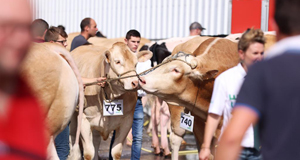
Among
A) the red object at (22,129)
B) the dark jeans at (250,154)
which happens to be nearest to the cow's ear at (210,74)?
the dark jeans at (250,154)

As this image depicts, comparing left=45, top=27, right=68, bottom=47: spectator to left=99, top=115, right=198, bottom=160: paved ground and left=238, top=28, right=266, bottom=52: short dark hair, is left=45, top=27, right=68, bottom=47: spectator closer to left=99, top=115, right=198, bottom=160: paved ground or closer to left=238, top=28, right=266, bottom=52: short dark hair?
left=99, top=115, right=198, bottom=160: paved ground

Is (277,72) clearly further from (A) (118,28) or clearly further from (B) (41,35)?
(A) (118,28)

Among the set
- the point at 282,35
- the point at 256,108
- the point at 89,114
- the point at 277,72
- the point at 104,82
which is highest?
the point at 282,35

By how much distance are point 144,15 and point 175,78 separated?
939 centimetres

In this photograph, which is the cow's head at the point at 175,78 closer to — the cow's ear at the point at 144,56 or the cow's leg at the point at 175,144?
the cow's leg at the point at 175,144

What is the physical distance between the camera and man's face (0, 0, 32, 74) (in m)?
1.19

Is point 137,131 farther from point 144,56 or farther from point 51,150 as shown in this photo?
point 51,150

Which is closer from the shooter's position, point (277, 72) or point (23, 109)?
point (23, 109)

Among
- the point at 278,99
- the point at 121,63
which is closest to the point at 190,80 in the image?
the point at 121,63

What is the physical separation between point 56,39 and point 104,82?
89cm

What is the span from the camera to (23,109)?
1.26 m

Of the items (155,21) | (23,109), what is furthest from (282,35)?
(155,21)

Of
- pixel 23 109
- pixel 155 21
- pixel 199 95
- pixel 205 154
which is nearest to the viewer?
pixel 23 109

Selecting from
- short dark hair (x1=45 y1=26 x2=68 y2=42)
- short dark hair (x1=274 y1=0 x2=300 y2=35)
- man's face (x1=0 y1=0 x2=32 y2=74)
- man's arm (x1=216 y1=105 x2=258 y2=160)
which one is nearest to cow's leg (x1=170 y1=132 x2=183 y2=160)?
short dark hair (x1=45 y1=26 x2=68 y2=42)
